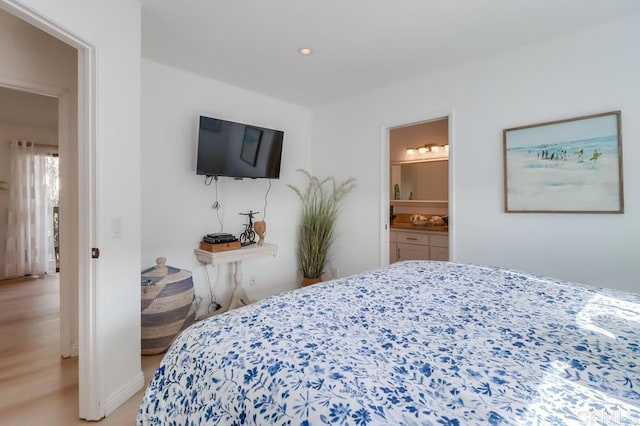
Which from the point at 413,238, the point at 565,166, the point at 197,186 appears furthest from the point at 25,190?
the point at 565,166

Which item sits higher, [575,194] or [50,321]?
[575,194]

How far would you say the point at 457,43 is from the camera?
2.43 metres

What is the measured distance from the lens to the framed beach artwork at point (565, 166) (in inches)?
83.7

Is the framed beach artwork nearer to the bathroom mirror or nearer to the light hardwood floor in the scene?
the bathroom mirror

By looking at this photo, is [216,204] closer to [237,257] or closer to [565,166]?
[237,257]

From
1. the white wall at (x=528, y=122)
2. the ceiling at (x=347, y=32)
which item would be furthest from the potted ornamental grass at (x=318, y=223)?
the ceiling at (x=347, y=32)

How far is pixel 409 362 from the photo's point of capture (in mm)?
873

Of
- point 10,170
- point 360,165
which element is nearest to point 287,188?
point 360,165

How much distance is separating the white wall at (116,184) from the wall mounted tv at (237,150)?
1026 millimetres

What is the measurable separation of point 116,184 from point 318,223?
7.77ft

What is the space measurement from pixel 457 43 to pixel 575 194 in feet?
4.72

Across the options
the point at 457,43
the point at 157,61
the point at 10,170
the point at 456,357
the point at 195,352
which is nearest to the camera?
the point at 456,357

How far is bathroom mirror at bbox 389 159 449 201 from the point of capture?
4.55m

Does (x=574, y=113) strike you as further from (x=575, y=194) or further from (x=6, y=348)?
(x=6, y=348)
